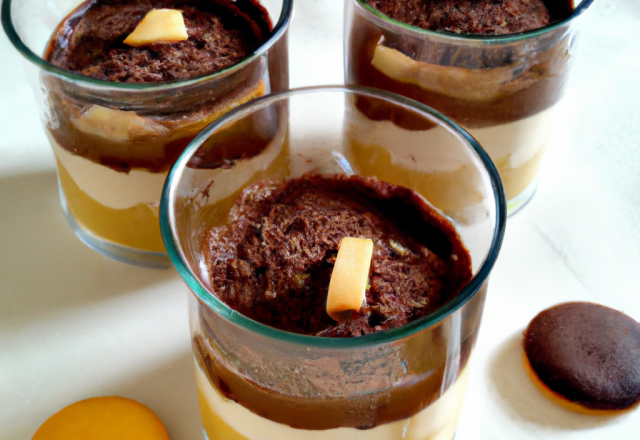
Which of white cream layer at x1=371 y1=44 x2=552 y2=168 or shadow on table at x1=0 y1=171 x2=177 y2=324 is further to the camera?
shadow on table at x1=0 y1=171 x2=177 y2=324

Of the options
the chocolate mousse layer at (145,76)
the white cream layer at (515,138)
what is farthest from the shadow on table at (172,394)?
the white cream layer at (515,138)

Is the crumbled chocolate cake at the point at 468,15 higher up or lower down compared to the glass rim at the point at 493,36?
lower down

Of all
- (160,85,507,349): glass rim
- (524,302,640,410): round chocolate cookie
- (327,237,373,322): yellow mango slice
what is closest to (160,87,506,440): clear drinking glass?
(160,85,507,349): glass rim

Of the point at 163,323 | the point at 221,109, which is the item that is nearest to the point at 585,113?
the point at 221,109

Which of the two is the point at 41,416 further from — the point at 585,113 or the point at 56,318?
the point at 585,113

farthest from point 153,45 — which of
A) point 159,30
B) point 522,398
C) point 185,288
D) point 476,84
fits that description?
point 522,398

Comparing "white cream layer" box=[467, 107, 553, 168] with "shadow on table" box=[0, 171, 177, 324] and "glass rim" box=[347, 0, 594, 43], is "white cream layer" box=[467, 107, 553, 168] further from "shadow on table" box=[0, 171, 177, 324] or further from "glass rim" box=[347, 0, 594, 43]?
"shadow on table" box=[0, 171, 177, 324]

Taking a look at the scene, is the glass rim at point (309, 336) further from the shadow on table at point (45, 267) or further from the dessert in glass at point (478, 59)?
the shadow on table at point (45, 267)
